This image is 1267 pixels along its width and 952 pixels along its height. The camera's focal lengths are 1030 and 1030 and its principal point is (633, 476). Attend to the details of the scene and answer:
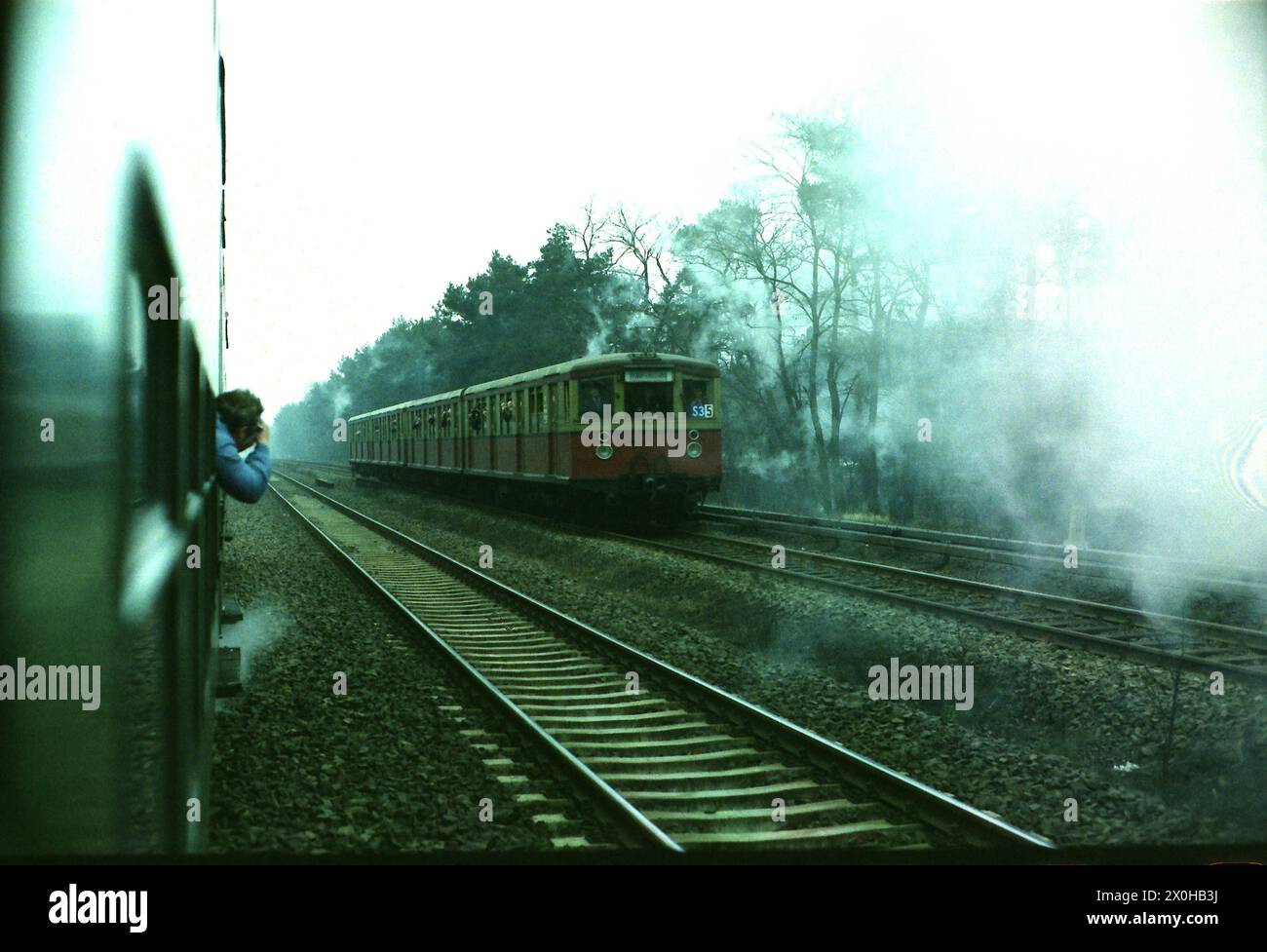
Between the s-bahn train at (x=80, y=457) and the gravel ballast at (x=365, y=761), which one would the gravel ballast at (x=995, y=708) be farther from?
the s-bahn train at (x=80, y=457)

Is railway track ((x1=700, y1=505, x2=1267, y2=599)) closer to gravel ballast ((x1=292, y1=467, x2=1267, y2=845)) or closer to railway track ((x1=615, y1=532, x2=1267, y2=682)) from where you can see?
railway track ((x1=615, y1=532, x2=1267, y2=682))

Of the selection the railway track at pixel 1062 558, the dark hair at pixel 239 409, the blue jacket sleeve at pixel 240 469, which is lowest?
the railway track at pixel 1062 558

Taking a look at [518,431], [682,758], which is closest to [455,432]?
[518,431]

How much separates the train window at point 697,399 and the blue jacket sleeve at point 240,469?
12455 millimetres

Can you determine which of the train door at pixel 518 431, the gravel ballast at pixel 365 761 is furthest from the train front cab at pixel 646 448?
the gravel ballast at pixel 365 761

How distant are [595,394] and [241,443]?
1191 cm

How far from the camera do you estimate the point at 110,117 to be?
118 centimetres

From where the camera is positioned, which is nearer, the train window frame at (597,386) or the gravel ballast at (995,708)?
the gravel ballast at (995,708)

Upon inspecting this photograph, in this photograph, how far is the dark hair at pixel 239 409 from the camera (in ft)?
9.39

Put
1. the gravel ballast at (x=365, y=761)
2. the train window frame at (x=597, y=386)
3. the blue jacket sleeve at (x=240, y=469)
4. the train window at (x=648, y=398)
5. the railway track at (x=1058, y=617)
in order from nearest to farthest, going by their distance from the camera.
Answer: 1. the blue jacket sleeve at (x=240, y=469)
2. the gravel ballast at (x=365, y=761)
3. the railway track at (x=1058, y=617)
4. the train window frame at (x=597, y=386)
5. the train window at (x=648, y=398)

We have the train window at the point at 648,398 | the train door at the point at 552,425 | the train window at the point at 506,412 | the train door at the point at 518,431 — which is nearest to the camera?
the train window at the point at 648,398
